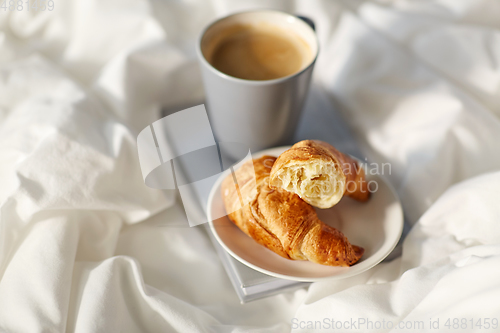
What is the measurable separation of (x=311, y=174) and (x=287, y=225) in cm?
10

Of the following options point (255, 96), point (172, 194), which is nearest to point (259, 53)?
point (255, 96)

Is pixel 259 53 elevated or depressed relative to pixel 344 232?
elevated

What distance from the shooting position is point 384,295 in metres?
0.61

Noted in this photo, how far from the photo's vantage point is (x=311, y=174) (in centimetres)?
51

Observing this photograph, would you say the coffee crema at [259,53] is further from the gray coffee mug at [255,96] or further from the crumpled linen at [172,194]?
the crumpled linen at [172,194]

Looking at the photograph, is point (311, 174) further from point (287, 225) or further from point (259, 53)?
point (259, 53)

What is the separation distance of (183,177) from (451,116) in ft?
1.82

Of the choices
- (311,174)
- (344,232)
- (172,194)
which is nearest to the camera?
(311,174)

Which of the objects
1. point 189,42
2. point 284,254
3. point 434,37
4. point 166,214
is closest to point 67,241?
point 166,214

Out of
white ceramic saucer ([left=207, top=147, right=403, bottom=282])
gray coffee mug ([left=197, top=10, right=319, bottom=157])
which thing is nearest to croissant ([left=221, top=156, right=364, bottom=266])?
white ceramic saucer ([left=207, top=147, right=403, bottom=282])

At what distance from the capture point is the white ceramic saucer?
603 mm

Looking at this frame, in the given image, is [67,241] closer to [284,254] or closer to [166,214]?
[166,214]

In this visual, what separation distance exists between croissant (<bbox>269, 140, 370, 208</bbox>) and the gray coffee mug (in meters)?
0.19

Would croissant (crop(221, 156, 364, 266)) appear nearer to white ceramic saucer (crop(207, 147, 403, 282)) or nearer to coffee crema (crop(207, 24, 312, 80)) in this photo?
white ceramic saucer (crop(207, 147, 403, 282))
